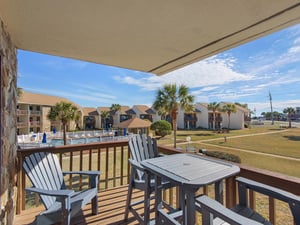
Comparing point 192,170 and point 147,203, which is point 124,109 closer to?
A: point 147,203

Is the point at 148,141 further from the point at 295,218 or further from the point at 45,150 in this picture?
the point at 295,218

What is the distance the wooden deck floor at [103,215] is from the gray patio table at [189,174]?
31.4 inches

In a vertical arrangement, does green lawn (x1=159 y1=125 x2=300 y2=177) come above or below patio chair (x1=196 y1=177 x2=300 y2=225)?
below

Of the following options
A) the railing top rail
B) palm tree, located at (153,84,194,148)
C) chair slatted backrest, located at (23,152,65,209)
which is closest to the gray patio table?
chair slatted backrest, located at (23,152,65,209)

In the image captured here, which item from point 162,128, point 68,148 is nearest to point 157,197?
point 68,148

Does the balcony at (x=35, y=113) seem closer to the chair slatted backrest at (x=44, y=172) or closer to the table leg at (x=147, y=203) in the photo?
the chair slatted backrest at (x=44, y=172)

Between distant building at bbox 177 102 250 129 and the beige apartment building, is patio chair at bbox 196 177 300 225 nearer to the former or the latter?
the beige apartment building

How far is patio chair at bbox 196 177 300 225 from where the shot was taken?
0.99 meters

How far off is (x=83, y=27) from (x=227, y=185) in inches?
88.9

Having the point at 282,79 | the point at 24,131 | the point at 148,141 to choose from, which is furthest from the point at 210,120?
the point at 148,141

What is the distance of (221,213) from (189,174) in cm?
48

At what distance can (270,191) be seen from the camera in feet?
4.36

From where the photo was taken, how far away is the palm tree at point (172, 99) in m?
13.8

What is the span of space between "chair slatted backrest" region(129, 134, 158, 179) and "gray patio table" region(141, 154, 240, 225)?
24.4 inches
